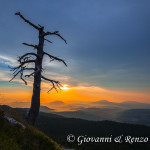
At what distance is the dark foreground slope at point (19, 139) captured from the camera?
4.83 meters

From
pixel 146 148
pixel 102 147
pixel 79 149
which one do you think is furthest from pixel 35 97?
pixel 146 148

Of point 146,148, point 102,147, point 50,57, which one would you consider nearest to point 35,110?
point 50,57

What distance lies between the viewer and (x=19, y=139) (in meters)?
5.50

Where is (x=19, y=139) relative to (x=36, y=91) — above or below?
below

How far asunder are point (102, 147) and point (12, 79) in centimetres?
1848

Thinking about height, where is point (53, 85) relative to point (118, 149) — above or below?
above

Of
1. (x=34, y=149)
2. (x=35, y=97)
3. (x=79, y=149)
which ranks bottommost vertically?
(x=79, y=149)

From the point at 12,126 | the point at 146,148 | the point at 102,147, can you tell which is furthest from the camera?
the point at 146,148

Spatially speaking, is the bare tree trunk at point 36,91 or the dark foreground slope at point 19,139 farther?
the bare tree trunk at point 36,91

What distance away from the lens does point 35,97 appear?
420 inches

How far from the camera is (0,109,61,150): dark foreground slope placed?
4.83 metres

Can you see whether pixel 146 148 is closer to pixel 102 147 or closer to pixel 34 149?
pixel 102 147

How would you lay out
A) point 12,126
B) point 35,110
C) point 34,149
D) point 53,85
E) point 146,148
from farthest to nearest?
point 146,148 < point 53,85 < point 35,110 < point 12,126 < point 34,149

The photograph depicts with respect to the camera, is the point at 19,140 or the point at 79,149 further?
the point at 79,149
